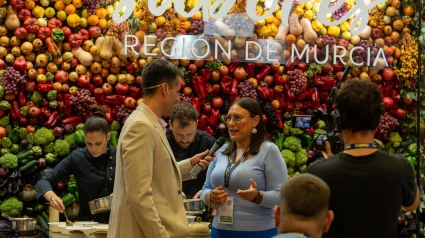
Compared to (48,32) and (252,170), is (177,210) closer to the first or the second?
(252,170)

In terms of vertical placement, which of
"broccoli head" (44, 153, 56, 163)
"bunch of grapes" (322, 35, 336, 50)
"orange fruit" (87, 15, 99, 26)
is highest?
"orange fruit" (87, 15, 99, 26)

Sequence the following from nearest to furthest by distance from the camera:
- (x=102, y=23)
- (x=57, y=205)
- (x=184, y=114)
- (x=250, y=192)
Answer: (x=250, y=192) < (x=57, y=205) < (x=184, y=114) < (x=102, y=23)

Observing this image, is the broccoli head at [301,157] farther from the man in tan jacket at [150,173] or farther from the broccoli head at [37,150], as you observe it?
the man in tan jacket at [150,173]

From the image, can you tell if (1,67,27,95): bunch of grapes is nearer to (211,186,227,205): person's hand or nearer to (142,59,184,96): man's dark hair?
(211,186,227,205): person's hand

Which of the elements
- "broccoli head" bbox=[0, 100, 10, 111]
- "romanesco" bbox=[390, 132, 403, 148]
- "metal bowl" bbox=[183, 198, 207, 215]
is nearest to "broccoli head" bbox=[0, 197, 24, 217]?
"broccoli head" bbox=[0, 100, 10, 111]

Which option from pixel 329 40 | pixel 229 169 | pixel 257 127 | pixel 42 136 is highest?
pixel 329 40

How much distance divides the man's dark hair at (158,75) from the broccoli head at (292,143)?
294 cm

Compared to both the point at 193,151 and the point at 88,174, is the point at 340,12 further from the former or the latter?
the point at 88,174

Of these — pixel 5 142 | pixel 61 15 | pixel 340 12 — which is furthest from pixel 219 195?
pixel 340 12

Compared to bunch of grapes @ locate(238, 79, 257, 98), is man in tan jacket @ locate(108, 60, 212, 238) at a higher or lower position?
lower

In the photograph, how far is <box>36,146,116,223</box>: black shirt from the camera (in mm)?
5000

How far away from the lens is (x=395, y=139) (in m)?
6.30

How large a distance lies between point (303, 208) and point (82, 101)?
3.90m

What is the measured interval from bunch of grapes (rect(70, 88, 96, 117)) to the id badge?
2.24 m
